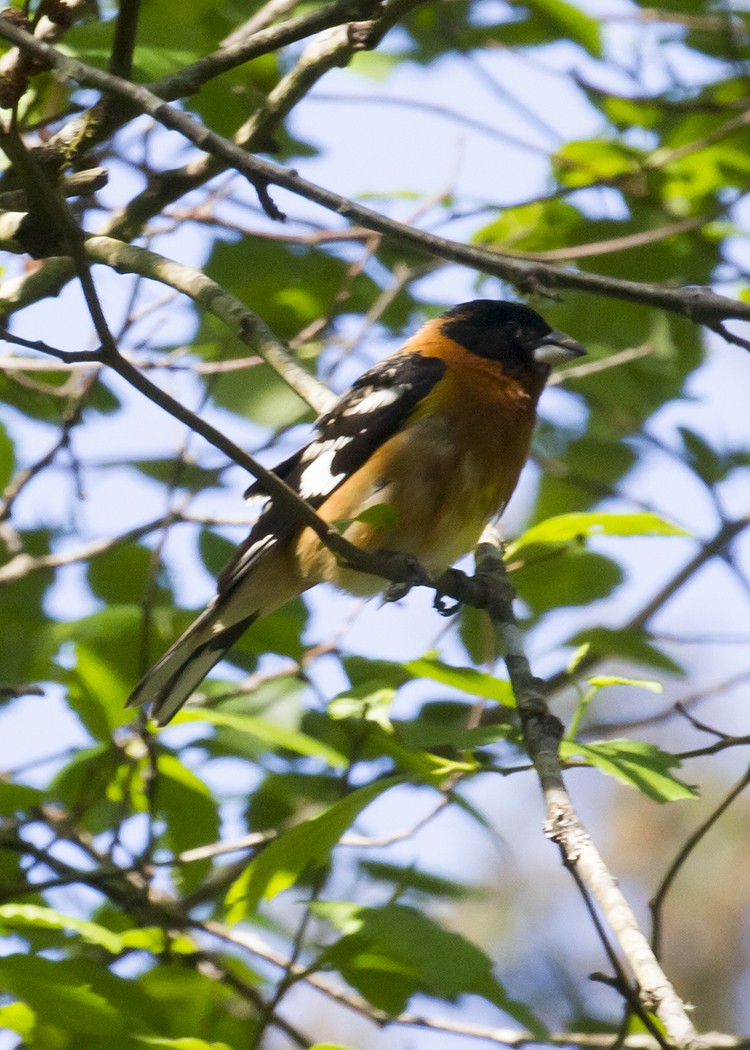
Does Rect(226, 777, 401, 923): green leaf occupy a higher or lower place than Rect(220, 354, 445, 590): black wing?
lower

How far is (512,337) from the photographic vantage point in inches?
221

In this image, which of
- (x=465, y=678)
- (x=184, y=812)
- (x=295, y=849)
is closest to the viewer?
(x=295, y=849)

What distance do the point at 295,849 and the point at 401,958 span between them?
604 mm

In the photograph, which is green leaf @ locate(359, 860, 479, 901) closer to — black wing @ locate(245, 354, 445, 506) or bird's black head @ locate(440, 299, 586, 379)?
black wing @ locate(245, 354, 445, 506)

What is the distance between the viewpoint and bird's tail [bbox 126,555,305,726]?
14.2 ft

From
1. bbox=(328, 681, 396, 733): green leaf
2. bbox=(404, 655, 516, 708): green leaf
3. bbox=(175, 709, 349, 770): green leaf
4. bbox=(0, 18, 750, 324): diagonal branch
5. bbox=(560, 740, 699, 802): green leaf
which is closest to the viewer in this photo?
bbox=(0, 18, 750, 324): diagonal branch

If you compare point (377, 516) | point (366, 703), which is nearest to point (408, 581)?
point (366, 703)

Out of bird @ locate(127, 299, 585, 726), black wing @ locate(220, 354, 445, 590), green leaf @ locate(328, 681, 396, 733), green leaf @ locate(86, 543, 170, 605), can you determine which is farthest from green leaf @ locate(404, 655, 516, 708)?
green leaf @ locate(86, 543, 170, 605)

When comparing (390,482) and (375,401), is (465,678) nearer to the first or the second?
(390,482)

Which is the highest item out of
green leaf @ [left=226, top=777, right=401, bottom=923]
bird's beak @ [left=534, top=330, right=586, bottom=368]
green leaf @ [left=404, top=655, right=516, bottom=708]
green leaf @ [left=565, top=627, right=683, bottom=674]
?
bird's beak @ [left=534, top=330, right=586, bottom=368]

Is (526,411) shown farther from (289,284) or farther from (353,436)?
(289,284)

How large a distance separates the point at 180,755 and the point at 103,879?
1.91ft

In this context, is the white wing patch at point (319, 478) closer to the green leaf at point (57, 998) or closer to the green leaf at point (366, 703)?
the green leaf at point (366, 703)

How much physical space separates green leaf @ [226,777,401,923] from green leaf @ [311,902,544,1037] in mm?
287
